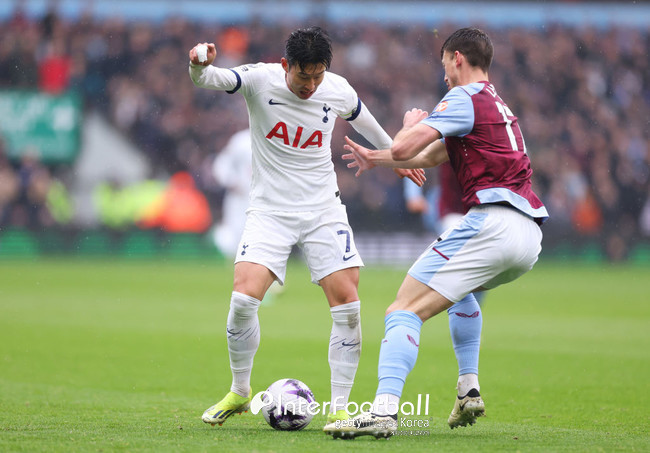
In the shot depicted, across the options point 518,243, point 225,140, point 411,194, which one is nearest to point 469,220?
point 518,243

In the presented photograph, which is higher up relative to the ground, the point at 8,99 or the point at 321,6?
the point at 321,6

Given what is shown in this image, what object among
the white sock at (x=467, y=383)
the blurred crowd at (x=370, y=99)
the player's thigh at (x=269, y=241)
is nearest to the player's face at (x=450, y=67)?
the player's thigh at (x=269, y=241)

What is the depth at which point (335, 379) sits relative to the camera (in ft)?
19.0

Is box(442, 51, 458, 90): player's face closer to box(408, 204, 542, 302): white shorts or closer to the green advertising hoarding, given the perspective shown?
box(408, 204, 542, 302): white shorts

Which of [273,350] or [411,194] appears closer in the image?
[273,350]

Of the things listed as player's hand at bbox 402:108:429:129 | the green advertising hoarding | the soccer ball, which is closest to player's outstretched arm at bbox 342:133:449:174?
player's hand at bbox 402:108:429:129

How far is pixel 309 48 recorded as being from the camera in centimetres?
554

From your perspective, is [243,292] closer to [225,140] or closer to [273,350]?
[273,350]

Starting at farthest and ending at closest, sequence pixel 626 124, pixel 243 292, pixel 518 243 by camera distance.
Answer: pixel 626 124 < pixel 243 292 < pixel 518 243

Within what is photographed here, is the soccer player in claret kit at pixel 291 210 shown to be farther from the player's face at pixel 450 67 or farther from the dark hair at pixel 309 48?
the player's face at pixel 450 67

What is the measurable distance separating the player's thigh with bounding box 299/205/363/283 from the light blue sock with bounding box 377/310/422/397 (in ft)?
2.78

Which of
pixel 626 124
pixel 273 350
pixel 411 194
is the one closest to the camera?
pixel 273 350

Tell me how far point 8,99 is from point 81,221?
4012 mm

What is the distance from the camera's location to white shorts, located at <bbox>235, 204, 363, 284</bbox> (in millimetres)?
5828
